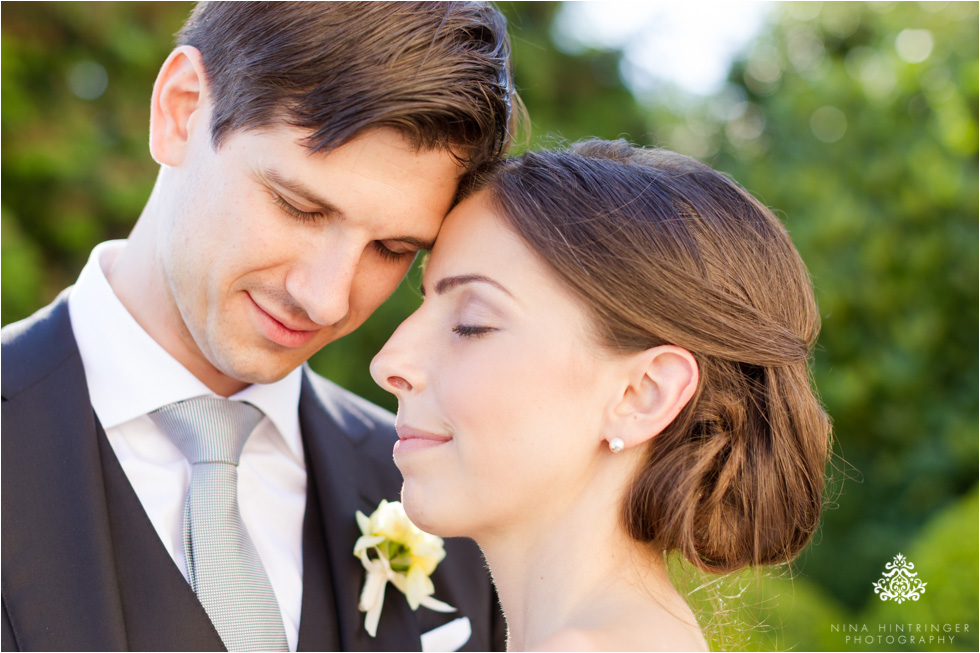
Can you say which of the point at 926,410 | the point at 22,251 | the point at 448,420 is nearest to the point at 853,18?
the point at 926,410

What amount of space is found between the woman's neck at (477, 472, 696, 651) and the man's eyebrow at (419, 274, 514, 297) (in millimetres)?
580

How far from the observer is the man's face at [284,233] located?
233cm

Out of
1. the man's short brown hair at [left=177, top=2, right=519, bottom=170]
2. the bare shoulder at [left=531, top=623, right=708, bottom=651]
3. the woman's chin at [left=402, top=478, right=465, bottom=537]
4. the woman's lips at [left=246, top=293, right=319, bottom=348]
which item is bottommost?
the bare shoulder at [left=531, top=623, right=708, bottom=651]

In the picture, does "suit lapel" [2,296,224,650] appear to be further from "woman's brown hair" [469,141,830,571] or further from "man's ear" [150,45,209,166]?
"woman's brown hair" [469,141,830,571]

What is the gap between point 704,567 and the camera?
231 cm

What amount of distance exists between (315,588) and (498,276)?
1.13 m

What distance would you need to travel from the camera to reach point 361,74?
232 cm

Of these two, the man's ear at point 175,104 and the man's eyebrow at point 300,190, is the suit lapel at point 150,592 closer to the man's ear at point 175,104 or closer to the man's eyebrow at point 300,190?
the man's eyebrow at point 300,190

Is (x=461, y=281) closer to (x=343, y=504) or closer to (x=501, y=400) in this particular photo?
(x=501, y=400)

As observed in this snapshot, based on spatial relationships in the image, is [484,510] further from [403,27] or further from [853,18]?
[853,18]

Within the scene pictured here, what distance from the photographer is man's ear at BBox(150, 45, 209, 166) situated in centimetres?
262

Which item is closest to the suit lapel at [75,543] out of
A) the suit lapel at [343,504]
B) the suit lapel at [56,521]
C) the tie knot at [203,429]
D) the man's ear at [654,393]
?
the suit lapel at [56,521]

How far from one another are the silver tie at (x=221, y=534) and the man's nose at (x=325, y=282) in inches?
19.1

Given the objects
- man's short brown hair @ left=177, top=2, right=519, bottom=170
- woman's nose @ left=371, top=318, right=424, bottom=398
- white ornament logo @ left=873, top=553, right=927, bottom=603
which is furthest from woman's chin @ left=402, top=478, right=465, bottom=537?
white ornament logo @ left=873, top=553, right=927, bottom=603
